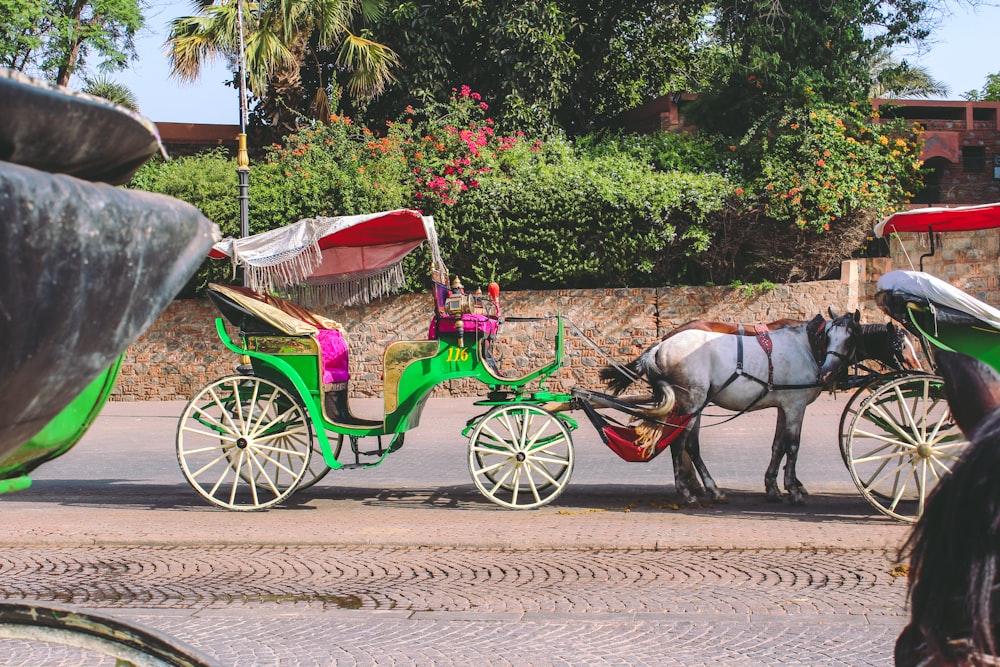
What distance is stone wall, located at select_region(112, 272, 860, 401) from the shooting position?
58.5 ft

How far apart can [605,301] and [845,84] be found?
6376 millimetres

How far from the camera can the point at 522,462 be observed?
26.0 ft

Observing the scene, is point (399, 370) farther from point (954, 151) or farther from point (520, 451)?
point (954, 151)

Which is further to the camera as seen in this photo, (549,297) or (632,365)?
(549,297)

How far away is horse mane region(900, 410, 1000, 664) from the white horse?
6577 mm

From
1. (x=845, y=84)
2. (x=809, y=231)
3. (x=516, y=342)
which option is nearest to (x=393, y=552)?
(x=516, y=342)

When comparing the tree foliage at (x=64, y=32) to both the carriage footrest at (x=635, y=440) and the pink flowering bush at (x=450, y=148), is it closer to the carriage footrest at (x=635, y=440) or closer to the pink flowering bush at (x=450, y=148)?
the pink flowering bush at (x=450, y=148)

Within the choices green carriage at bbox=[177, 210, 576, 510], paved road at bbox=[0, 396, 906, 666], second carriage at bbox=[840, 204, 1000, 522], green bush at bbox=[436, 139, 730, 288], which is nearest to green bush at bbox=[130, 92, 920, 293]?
green bush at bbox=[436, 139, 730, 288]

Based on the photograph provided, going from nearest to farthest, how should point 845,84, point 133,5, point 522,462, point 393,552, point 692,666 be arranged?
1. point 692,666
2. point 393,552
3. point 522,462
4. point 845,84
5. point 133,5

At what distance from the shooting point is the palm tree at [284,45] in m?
19.5

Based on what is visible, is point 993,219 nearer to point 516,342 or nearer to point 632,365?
point 632,365

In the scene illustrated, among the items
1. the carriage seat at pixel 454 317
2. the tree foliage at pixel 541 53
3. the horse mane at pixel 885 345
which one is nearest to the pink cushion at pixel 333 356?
the carriage seat at pixel 454 317

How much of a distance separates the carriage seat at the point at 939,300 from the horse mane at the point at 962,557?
19.9 feet

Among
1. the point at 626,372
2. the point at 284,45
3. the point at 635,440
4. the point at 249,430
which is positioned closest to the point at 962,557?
the point at 635,440
